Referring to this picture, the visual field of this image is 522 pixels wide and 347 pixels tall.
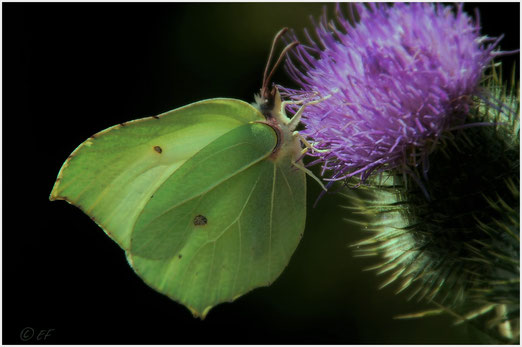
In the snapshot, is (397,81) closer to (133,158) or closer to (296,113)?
(296,113)

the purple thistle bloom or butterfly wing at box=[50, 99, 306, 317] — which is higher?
the purple thistle bloom

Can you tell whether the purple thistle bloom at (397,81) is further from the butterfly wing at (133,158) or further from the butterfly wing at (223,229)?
the butterfly wing at (133,158)

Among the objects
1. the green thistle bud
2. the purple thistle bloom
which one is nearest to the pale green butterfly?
the purple thistle bloom

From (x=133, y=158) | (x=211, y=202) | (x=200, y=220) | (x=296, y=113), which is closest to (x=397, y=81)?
(x=296, y=113)

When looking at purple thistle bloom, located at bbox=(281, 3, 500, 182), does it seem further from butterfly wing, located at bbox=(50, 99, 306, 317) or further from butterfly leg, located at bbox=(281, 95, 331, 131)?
butterfly wing, located at bbox=(50, 99, 306, 317)

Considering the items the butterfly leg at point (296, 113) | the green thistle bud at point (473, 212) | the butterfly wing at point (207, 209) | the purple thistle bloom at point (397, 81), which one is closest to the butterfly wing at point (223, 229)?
the butterfly wing at point (207, 209)

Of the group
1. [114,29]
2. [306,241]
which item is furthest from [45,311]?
[114,29]
